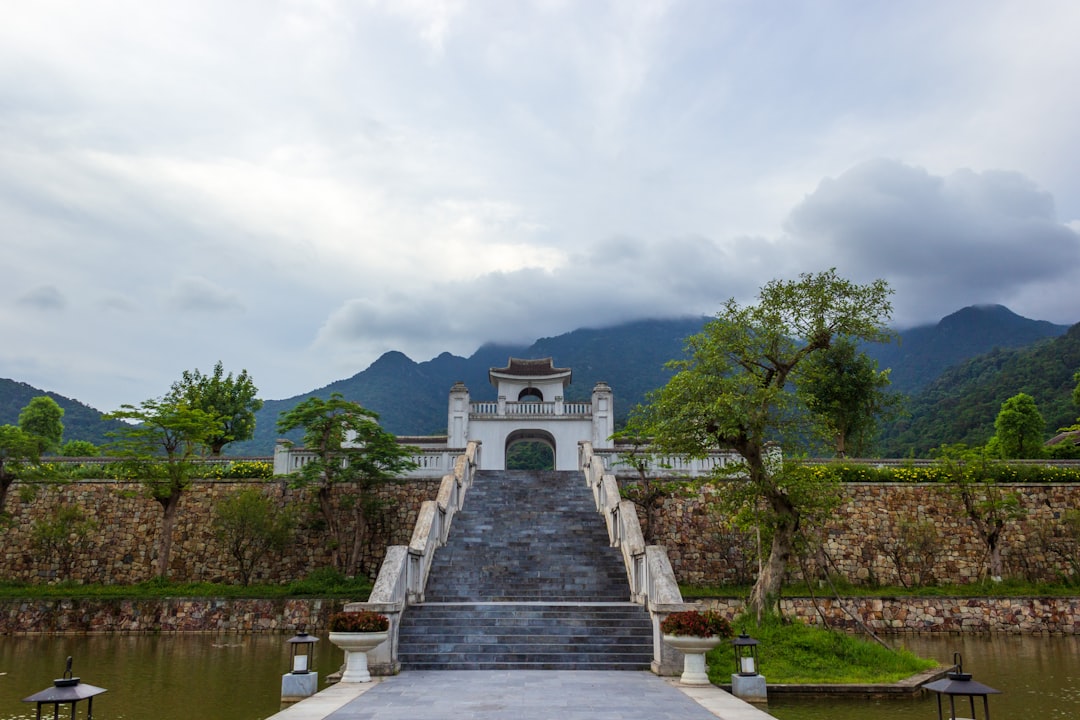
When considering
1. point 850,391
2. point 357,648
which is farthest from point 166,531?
point 850,391

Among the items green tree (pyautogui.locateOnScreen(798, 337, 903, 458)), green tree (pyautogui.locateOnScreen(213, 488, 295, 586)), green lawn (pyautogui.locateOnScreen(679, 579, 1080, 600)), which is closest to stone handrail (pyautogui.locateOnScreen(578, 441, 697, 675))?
green lawn (pyautogui.locateOnScreen(679, 579, 1080, 600))

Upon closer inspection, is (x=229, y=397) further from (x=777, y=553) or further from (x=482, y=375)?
(x=482, y=375)

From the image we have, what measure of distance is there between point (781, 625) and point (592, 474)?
907 cm

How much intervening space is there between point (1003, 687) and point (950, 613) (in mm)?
9317

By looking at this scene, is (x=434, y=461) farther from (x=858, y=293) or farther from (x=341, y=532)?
(x=858, y=293)

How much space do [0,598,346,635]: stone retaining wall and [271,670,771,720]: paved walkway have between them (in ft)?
32.4

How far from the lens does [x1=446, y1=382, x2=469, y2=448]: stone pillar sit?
102ft

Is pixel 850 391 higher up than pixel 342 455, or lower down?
higher up

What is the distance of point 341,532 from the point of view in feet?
78.9

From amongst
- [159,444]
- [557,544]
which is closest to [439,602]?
[557,544]

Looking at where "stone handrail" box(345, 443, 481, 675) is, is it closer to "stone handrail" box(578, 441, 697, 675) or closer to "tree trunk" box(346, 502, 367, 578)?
"tree trunk" box(346, 502, 367, 578)

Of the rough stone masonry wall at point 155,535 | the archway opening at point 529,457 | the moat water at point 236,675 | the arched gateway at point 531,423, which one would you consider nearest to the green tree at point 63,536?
the rough stone masonry wall at point 155,535

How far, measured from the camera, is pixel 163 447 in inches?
933

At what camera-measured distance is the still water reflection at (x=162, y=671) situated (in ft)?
31.3
